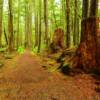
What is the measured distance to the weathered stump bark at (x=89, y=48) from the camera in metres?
9.09

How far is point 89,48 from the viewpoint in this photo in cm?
933

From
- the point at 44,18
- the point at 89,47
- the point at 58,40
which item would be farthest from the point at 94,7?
the point at 44,18

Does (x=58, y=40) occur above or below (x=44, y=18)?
below

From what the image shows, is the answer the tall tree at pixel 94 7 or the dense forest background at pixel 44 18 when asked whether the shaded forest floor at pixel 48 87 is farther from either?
the dense forest background at pixel 44 18

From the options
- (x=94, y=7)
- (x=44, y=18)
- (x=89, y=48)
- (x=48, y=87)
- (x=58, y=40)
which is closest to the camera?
(x=48, y=87)

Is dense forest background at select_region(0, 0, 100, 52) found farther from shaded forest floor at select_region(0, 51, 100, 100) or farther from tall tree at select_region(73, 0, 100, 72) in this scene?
shaded forest floor at select_region(0, 51, 100, 100)

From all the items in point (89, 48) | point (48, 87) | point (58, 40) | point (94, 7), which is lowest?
point (48, 87)

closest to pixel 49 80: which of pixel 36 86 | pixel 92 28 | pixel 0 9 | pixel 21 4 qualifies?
pixel 36 86

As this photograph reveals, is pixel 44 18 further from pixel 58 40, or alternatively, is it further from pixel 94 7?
pixel 94 7

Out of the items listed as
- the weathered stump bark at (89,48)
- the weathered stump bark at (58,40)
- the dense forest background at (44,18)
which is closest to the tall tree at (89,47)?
the weathered stump bark at (89,48)

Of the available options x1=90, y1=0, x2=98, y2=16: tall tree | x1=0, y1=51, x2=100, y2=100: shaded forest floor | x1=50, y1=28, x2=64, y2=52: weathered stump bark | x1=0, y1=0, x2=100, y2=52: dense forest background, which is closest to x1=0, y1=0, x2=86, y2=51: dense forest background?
x1=0, y1=0, x2=100, y2=52: dense forest background

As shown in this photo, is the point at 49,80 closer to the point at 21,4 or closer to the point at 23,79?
the point at 23,79

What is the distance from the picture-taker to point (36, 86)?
25.1 ft

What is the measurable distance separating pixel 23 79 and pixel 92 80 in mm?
2832
